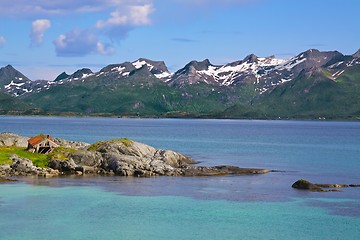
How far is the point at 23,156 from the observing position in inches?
3499

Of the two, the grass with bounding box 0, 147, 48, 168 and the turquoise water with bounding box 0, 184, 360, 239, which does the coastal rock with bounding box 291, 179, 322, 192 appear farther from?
→ the grass with bounding box 0, 147, 48, 168

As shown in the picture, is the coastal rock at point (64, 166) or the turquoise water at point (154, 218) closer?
the turquoise water at point (154, 218)

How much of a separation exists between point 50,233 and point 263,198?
93.1 ft

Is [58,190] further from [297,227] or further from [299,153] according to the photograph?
[299,153]

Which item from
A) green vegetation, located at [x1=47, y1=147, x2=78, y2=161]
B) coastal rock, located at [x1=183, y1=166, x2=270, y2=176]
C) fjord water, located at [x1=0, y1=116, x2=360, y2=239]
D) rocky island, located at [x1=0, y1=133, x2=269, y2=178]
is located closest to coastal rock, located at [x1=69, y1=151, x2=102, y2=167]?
rocky island, located at [x1=0, y1=133, x2=269, y2=178]

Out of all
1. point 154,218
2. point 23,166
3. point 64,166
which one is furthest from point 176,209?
point 23,166

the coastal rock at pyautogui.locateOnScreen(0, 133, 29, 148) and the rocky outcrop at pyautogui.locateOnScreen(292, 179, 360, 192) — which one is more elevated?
the coastal rock at pyautogui.locateOnScreen(0, 133, 29, 148)

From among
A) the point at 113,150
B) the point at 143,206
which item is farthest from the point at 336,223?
the point at 113,150

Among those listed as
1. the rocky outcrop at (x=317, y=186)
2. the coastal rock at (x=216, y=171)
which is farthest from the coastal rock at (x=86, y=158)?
the rocky outcrop at (x=317, y=186)

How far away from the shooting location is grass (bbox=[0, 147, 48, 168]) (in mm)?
84944

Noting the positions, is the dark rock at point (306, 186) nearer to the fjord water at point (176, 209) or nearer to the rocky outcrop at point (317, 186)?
the rocky outcrop at point (317, 186)

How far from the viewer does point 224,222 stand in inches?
2076

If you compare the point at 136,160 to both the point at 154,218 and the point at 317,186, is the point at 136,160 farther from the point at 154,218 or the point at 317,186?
the point at 154,218

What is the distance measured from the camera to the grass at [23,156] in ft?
279
